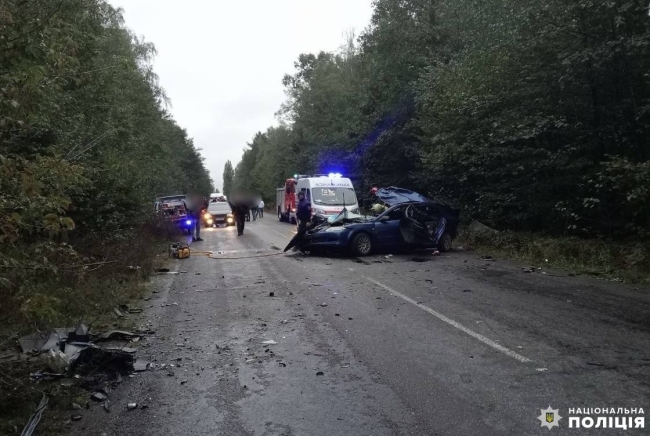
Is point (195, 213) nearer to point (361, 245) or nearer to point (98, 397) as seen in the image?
point (361, 245)

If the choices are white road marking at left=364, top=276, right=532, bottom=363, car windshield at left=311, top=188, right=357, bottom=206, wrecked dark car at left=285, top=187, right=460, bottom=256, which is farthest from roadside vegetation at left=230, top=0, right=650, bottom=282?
white road marking at left=364, top=276, right=532, bottom=363

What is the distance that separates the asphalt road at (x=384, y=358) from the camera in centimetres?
402

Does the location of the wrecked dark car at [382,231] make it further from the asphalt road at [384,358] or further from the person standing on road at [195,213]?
the person standing on road at [195,213]

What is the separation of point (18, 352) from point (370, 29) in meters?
33.3

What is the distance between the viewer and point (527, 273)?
11.3 meters

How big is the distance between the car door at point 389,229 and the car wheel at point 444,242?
161 cm

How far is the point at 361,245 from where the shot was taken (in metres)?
14.6

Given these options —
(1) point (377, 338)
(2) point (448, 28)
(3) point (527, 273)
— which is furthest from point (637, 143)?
(2) point (448, 28)

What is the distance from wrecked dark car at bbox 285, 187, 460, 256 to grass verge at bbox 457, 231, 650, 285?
183 centimetres

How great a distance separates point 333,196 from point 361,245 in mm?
9223

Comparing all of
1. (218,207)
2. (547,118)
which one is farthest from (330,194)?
(547,118)

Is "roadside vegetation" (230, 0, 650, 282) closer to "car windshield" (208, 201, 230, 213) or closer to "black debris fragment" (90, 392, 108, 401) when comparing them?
"black debris fragment" (90, 392, 108, 401)

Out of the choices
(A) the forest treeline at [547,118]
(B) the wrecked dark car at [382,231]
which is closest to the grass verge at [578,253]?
(A) the forest treeline at [547,118]

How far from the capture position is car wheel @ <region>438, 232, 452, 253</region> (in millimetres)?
15805
